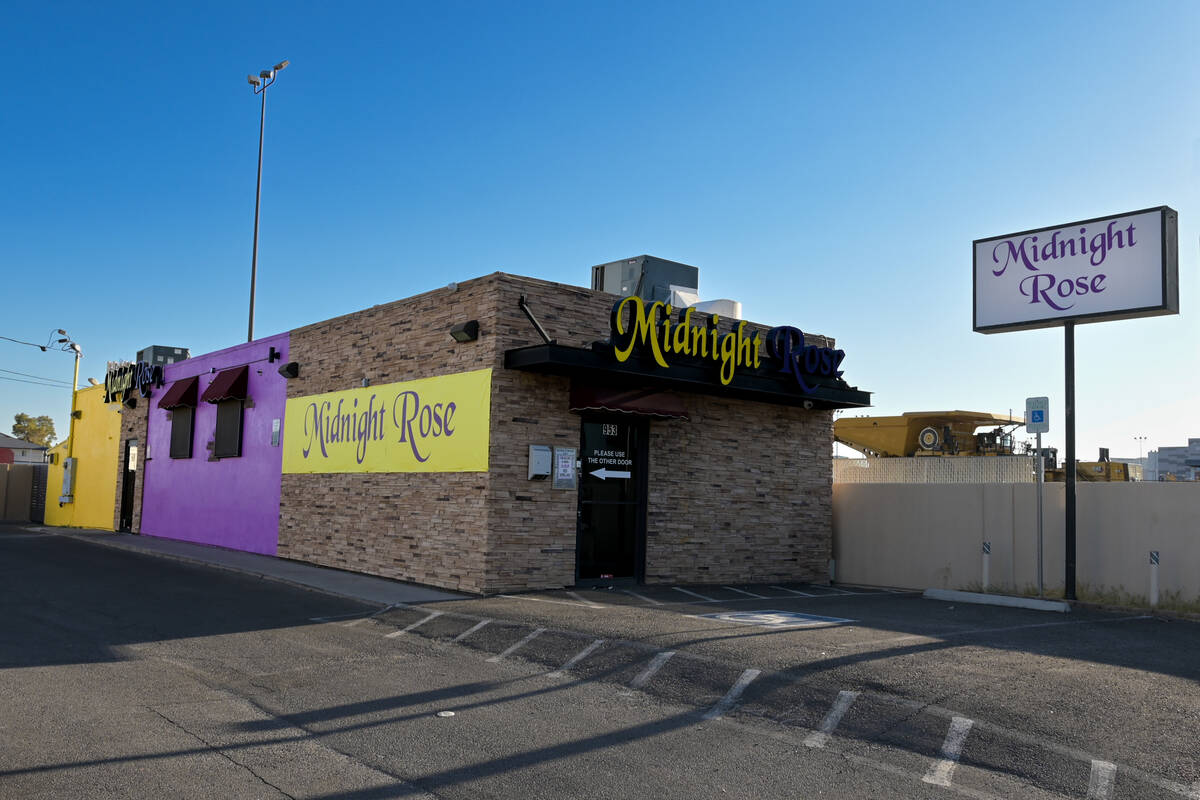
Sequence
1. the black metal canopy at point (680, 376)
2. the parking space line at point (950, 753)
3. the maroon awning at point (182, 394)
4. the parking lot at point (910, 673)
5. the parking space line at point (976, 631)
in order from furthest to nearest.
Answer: the maroon awning at point (182, 394)
the black metal canopy at point (680, 376)
the parking space line at point (976, 631)
the parking lot at point (910, 673)
the parking space line at point (950, 753)

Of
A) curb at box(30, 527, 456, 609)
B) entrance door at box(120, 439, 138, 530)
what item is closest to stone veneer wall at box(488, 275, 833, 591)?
curb at box(30, 527, 456, 609)

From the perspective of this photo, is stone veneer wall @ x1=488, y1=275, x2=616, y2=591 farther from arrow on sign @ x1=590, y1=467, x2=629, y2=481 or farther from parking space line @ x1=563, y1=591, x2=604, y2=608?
arrow on sign @ x1=590, y1=467, x2=629, y2=481

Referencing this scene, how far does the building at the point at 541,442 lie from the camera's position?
46.2 feet

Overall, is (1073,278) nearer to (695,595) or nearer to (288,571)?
(695,595)

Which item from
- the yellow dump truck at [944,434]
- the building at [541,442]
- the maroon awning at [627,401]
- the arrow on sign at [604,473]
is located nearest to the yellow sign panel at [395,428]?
the building at [541,442]

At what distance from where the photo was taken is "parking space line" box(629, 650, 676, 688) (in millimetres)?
8375

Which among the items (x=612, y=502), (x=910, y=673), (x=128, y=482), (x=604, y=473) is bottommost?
(x=910, y=673)

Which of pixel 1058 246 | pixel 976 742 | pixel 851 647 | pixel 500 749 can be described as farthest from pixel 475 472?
pixel 1058 246

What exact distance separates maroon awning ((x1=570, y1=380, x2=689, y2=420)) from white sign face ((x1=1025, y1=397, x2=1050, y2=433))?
5.37 m

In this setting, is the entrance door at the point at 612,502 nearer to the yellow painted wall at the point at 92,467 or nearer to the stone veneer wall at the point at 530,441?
the stone veneer wall at the point at 530,441

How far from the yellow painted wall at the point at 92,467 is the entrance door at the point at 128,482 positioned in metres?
0.63

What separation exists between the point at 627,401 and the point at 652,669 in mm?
6654

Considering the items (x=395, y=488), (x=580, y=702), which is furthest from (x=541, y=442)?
(x=580, y=702)

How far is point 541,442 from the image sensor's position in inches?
566
